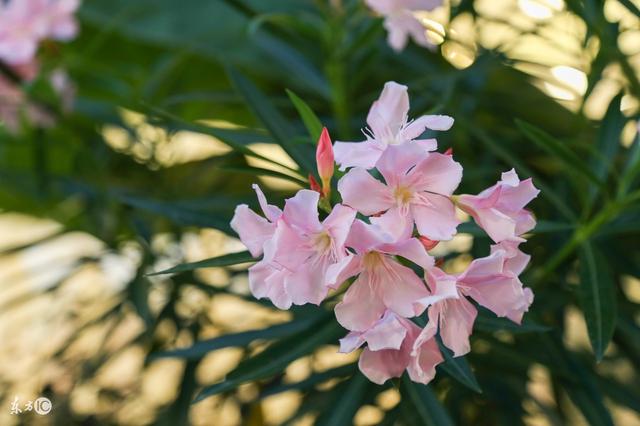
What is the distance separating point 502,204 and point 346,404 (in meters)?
0.33

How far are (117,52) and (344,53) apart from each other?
123 cm

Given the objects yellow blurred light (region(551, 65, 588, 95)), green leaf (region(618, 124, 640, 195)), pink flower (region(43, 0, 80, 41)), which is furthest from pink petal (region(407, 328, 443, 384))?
pink flower (region(43, 0, 80, 41))

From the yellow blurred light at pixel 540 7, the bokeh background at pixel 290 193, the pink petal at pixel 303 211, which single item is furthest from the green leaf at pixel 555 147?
the yellow blurred light at pixel 540 7

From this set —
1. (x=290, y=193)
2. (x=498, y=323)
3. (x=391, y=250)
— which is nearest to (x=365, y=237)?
(x=391, y=250)

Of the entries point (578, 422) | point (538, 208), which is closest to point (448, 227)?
point (538, 208)

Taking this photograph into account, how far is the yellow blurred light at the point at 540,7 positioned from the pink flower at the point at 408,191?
27.2 inches

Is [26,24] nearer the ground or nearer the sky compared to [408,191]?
nearer the ground

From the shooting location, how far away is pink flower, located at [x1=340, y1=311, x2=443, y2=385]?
0.49 metres

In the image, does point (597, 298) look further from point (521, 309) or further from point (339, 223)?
point (339, 223)

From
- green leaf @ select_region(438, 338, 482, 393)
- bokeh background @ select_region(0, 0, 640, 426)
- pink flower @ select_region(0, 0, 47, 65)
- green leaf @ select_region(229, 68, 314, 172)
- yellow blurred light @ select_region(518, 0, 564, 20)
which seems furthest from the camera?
yellow blurred light @ select_region(518, 0, 564, 20)

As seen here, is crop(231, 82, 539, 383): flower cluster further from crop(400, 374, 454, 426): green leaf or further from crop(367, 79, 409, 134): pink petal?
crop(400, 374, 454, 426): green leaf

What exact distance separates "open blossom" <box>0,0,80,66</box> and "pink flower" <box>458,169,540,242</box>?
2.33ft

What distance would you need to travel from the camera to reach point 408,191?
50 cm

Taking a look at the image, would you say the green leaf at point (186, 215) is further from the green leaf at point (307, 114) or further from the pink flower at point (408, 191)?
the pink flower at point (408, 191)
